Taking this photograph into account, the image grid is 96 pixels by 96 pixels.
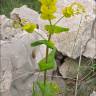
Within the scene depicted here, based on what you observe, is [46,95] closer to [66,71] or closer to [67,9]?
[67,9]

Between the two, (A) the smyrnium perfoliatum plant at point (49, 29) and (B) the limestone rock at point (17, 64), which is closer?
(A) the smyrnium perfoliatum plant at point (49, 29)

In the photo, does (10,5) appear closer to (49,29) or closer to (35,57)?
(35,57)

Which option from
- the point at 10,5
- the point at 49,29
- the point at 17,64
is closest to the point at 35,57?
the point at 17,64

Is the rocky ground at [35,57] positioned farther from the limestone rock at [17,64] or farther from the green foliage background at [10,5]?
the green foliage background at [10,5]

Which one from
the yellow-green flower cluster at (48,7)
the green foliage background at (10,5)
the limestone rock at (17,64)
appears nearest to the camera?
the yellow-green flower cluster at (48,7)

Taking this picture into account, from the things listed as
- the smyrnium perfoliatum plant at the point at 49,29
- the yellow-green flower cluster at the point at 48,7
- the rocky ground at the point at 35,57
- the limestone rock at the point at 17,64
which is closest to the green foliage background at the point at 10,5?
the rocky ground at the point at 35,57

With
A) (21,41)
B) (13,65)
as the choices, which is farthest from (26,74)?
(21,41)

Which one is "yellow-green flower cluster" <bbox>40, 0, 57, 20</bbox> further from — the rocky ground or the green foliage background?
the green foliage background

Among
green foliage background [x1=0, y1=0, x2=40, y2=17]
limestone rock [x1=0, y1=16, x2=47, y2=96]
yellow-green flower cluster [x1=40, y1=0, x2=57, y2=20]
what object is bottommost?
limestone rock [x1=0, y1=16, x2=47, y2=96]

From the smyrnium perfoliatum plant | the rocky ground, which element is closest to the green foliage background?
the rocky ground

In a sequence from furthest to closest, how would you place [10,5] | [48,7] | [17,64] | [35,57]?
1. [10,5]
2. [35,57]
3. [17,64]
4. [48,7]

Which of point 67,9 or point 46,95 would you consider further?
point 46,95
